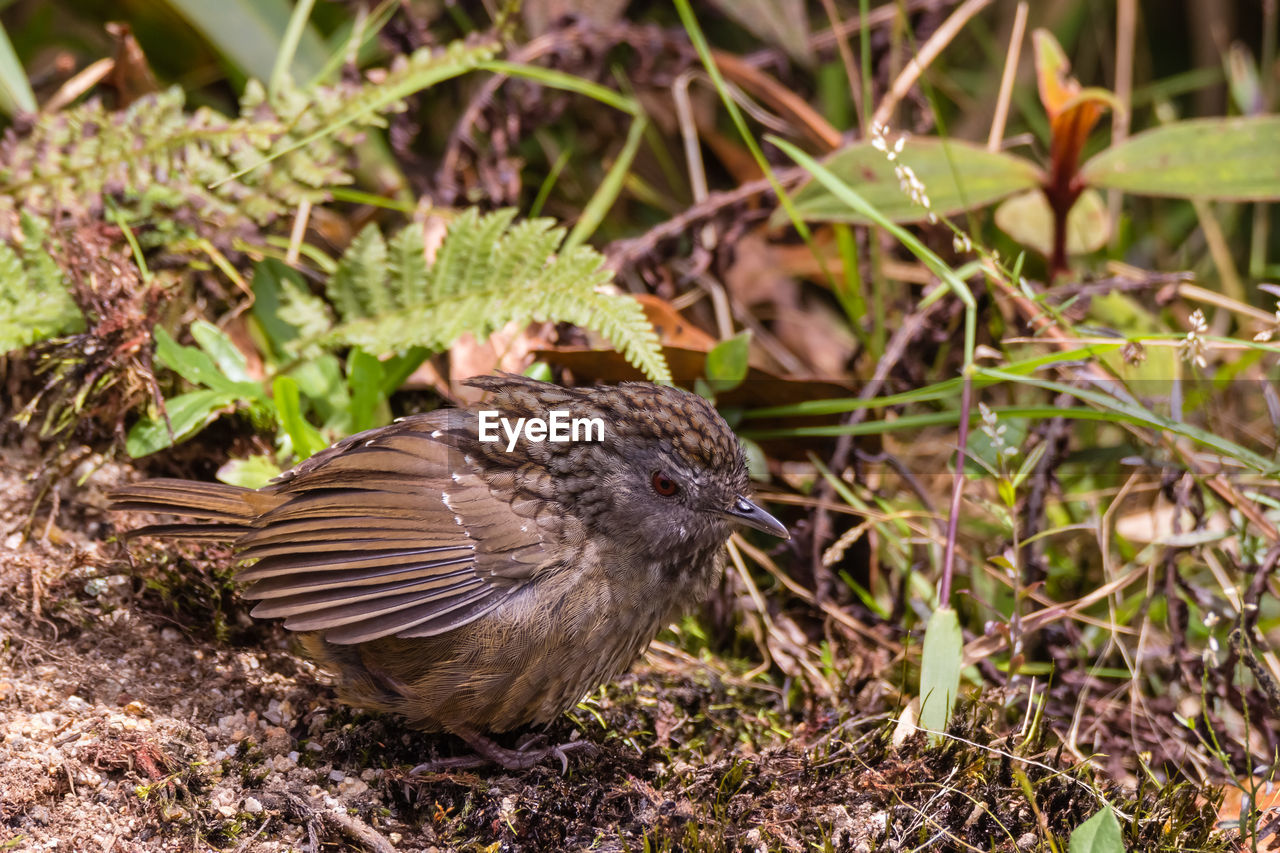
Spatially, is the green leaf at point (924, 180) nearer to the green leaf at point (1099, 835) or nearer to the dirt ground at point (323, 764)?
the dirt ground at point (323, 764)

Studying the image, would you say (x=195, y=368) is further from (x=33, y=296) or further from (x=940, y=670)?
(x=940, y=670)

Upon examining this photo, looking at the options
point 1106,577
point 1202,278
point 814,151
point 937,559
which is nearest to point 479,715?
point 937,559

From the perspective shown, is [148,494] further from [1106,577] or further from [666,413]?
[1106,577]

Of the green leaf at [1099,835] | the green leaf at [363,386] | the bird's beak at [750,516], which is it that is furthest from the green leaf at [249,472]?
the green leaf at [1099,835]

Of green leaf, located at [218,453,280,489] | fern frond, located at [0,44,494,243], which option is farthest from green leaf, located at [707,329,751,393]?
green leaf, located at [218,453,280,489]

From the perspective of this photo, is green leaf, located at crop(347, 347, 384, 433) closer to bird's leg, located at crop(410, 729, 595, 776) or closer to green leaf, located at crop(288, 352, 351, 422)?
green leaf, located at crop(288, 352, 351, 422)

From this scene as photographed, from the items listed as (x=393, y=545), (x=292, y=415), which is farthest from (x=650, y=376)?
(x=292, y=415)
